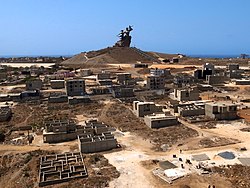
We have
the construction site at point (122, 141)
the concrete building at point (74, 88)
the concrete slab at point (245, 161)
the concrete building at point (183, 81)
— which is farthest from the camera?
the concrete building at point (183, 81)

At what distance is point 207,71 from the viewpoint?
83.4 m

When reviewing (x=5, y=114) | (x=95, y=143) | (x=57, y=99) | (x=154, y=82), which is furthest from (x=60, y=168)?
(x=154, y=82)

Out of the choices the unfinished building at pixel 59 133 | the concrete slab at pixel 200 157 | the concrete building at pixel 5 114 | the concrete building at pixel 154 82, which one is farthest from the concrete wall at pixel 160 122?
the concrete building at pixel 154 82

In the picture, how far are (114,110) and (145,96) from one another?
12823 mm

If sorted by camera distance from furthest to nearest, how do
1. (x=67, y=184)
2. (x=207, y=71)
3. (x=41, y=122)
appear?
(x=207, y=71), (x=41, y=122), (x=67, y=184)

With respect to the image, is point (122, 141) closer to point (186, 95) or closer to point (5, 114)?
point (5, 114)

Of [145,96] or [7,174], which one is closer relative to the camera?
[7,174]

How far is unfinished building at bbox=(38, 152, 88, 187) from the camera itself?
2473 centimetres

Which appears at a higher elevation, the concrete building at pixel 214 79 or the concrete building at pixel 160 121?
the concrete building at pixel 214 79

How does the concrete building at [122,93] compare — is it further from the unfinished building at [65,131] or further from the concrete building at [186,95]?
the unfinished building at [65,131]

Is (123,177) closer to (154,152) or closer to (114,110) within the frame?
(154,152)

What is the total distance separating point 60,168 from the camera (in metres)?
27.1

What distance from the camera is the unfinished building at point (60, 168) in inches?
974

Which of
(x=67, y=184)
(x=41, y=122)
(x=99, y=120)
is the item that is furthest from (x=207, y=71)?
(x=67, y=184)
